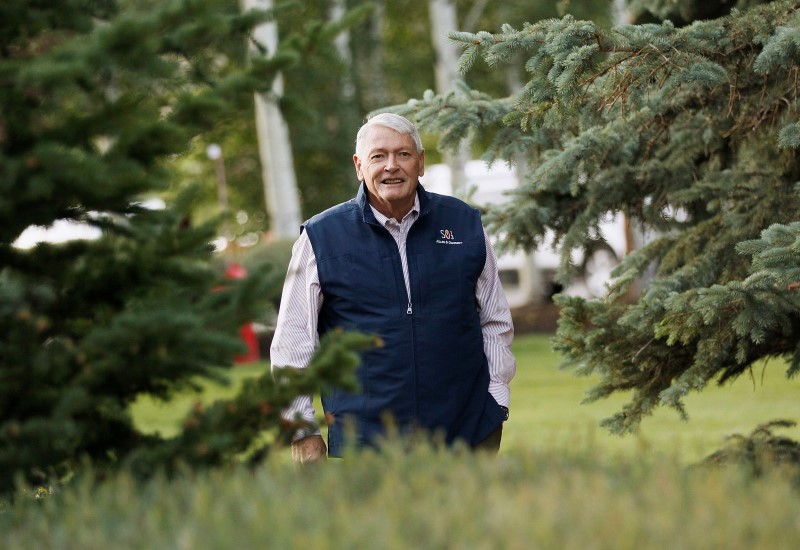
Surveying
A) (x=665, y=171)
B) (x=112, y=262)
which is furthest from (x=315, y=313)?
(x=665, y=171)

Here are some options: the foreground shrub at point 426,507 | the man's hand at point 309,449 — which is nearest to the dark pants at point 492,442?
the man's hand at point 309,449

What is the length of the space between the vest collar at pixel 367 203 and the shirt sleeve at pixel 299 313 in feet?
0.77

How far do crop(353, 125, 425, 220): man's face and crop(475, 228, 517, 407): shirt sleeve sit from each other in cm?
39

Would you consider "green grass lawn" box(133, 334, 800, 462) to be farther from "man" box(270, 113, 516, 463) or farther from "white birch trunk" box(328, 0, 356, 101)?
"white birch trunk" box(328, 0, 356, 101)

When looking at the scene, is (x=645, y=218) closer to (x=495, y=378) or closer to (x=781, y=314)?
(x=781, y=314)

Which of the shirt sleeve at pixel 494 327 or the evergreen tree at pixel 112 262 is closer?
the evergreen tree at pixel 112 262

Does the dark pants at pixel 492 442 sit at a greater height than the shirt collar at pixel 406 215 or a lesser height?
lesser

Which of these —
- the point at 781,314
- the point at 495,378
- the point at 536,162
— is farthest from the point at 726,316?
the point at 536,162

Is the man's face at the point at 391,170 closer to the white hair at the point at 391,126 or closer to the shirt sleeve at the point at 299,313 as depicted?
the white hair at the point at 391,126

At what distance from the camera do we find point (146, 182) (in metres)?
3.56

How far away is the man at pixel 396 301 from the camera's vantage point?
15.6 feet

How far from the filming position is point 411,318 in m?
4.78

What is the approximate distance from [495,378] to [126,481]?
81.8 inches

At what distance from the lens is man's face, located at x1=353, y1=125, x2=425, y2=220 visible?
4832 mm
